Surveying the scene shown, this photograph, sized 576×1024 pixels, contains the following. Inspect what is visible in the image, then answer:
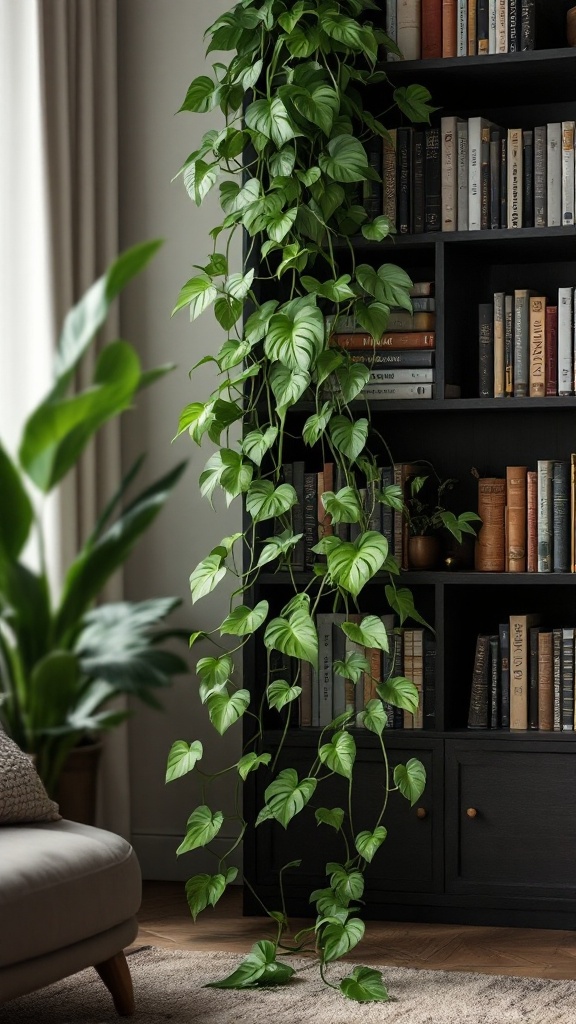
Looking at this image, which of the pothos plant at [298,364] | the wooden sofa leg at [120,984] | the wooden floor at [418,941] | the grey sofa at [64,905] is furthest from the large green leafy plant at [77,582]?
the wooden floor at [418,941]

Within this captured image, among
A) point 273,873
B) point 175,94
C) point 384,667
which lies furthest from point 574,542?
point 175,94

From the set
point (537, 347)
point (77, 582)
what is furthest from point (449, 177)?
point (77, 582)

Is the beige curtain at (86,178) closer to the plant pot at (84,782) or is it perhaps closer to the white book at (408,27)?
the white book at (408,27)

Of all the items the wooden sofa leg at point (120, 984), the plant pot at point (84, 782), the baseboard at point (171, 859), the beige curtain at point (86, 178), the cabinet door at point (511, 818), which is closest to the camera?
the plant pot at point (84, 782)

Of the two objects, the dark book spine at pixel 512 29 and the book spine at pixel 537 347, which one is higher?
the dark book spine at pixel 512 29

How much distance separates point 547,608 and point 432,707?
0.44 meters

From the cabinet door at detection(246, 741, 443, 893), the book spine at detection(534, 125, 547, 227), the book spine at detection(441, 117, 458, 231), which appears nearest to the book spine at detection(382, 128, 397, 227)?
the book spine at detection(441, 117, 458, 231)

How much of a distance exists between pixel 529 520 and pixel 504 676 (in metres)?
0.37

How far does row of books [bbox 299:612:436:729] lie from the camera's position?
2855mm

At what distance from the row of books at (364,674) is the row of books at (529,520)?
0.26m

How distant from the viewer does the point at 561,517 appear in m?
2.81

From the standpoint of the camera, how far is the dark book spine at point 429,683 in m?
2.84

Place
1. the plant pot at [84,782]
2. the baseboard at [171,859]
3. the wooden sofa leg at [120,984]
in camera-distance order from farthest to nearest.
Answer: the baseboard at [171,859], the wooden sofa leg at [120,984], the plant pot at [84,782]

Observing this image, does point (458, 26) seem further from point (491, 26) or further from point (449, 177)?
point (449, 177)
